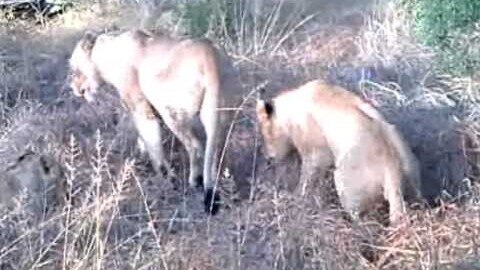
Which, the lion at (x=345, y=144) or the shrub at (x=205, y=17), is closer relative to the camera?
the lion at (x=345, y=144)

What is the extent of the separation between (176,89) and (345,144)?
1.16m

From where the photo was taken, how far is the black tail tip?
669 centimetres

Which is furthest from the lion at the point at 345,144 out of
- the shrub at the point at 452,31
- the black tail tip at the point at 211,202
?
the shrub at the point at 452,31

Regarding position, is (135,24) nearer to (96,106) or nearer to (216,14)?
(216,14)

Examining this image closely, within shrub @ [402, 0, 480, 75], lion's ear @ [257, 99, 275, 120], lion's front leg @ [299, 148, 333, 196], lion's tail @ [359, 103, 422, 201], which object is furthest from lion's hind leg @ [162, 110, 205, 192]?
shrub @ [402, 0, 480, 75]

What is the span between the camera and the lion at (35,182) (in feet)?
21.3

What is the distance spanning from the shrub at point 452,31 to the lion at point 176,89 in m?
1.30

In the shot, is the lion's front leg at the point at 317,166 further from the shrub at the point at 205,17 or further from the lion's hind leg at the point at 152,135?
the shrub at the point at 205,17

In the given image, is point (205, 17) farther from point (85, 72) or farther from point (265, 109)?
point (265, 109)

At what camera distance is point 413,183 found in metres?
6.32

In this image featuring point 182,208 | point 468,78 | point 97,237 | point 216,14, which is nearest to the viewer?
point 97,237

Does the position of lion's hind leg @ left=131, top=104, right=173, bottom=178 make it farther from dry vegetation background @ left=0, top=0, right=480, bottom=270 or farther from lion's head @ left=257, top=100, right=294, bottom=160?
lion's head @ left=257, top=100, right=294, bottom=160

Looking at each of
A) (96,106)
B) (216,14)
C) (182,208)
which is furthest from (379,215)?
(216,14)

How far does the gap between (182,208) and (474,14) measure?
2129 mm
